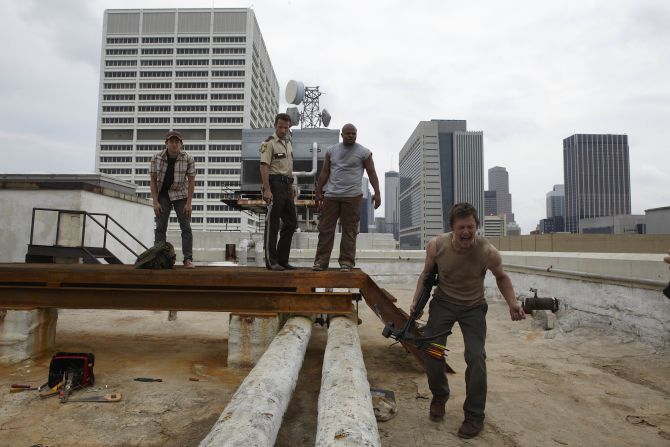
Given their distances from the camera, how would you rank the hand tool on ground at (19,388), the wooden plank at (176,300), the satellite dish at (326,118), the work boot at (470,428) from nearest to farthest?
the work boot at (470,428) → the hand tool on ground at (19,388) → the wooden plank at (176,300) → the satellite dish at (326,118)

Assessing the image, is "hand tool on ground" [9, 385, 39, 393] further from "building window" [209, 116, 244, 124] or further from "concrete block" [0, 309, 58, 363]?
"building window" [209, 116, 244, 124]

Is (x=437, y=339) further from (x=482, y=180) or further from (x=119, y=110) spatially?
(x=482, y=180)

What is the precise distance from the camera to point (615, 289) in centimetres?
578

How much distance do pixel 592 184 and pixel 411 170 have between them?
288 feet

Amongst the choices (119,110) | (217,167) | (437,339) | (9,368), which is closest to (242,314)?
(437,339)

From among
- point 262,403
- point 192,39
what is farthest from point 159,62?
point 262,403

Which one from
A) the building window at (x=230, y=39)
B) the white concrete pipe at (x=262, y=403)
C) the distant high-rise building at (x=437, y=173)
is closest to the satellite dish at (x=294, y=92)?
the white concrete pipe at (x=262, y=403)

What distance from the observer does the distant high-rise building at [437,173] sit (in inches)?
4099

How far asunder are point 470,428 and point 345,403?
1366mm

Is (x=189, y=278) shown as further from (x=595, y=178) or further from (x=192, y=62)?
(x=595, y=178)

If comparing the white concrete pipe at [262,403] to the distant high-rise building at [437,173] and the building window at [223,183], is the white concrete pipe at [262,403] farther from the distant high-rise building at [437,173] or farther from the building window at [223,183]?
the building window at [223,183]

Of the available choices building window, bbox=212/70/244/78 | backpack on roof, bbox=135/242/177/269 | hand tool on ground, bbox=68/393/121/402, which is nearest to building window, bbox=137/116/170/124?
building window, bbox=212/70/244/78

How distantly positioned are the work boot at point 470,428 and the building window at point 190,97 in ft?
352

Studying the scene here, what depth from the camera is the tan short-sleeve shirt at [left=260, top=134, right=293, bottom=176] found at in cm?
475
